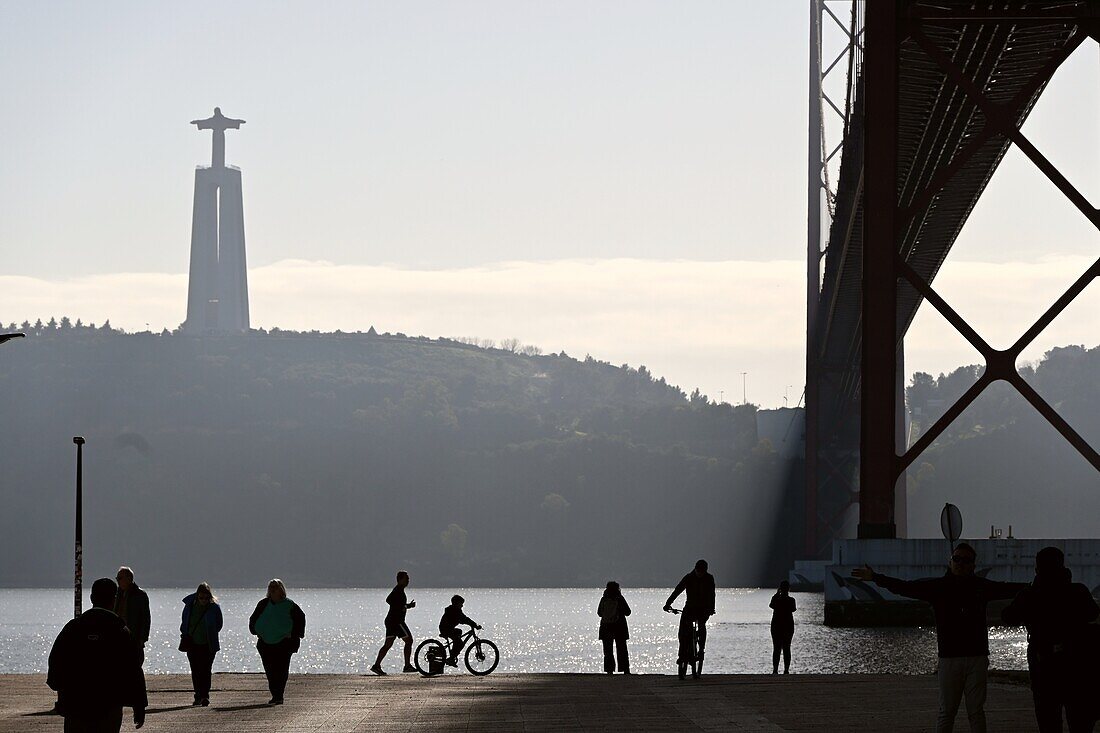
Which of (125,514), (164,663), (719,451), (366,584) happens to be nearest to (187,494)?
(125,514)

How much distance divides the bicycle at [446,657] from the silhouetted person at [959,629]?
14.6 m

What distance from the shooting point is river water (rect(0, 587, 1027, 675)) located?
34719 millimetres

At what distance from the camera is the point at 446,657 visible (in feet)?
→ 87.2

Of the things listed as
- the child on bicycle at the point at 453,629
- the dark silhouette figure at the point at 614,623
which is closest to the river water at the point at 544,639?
the dark silhouette figure at the point at 614,623

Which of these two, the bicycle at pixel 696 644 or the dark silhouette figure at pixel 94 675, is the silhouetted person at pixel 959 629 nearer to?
the dark silhouette figure at pixel 94 675

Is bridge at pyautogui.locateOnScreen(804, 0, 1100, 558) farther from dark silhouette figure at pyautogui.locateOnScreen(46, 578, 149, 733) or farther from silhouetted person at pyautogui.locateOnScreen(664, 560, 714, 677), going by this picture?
dark silhouette figure at pyautogui.locateOnScreen(46, 578, 149, 733)

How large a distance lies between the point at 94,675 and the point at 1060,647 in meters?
5.73

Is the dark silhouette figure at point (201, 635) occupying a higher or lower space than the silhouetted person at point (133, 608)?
lower

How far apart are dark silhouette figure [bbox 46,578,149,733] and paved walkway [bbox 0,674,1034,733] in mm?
4806

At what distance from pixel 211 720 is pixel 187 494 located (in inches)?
7016

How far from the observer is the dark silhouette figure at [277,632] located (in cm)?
1884

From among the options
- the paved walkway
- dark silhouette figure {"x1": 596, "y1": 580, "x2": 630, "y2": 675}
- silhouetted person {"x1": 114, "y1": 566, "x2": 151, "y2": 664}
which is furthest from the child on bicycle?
silhouetted person {"x1": 114, "y1": 566, "x2": 151, "y2": 664}

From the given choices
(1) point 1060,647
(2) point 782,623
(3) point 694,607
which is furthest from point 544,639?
(1) point 1060,647

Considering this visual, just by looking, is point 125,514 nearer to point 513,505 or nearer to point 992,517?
point 513,505
